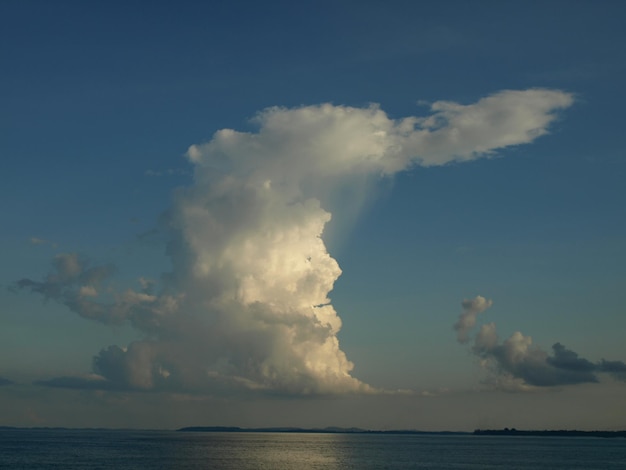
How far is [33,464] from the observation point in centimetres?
19912

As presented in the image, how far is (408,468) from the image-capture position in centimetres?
19712

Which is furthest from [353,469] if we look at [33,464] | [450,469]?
[33,464]

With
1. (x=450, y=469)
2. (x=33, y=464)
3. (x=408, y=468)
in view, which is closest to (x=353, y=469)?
(x=408, y=468)

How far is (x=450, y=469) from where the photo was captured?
199875 millimetres

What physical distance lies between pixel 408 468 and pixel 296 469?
33.6m

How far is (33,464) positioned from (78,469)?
87.0ft

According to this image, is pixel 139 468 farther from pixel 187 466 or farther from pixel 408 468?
pixel 408 468

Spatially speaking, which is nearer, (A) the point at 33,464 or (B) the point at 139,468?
(B) the point at 139,468

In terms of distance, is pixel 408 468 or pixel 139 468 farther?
pixel 408 468

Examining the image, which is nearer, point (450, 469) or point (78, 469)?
point (78, 469)

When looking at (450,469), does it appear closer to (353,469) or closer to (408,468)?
(408,468)

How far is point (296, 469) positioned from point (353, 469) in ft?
55.3

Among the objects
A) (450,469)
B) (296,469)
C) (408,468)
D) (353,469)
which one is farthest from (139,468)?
(450,469)

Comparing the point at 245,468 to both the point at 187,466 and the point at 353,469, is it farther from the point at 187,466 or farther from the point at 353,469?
the point at 353,469
